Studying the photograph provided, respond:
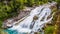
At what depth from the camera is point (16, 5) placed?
56.3 feet

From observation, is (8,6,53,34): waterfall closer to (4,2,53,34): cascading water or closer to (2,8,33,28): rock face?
(4,2,53,34): cascading water

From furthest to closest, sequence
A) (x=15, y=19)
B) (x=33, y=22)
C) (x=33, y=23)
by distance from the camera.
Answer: (x=15, y=19) < (x=33, y=22) < (x=33, y=23)

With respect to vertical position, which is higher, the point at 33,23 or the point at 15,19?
the point at 33,23

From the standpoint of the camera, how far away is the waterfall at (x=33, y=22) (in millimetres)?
13311

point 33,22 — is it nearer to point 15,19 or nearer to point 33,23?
point 33,23

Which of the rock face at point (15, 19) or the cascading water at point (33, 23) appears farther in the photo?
the rock face at point (15, 19)

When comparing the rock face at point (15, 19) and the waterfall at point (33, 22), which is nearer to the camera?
the waterfall at point (33, 22)

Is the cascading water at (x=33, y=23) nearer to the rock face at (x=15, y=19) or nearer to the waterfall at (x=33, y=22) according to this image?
the waterfall at (x=33, y=22)

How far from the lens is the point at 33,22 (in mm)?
14000

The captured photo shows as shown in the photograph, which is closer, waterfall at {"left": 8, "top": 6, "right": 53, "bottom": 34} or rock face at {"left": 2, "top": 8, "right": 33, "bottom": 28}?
waterfall at {"left": 8, "top": 6, "right": 53, "bottom": 34}

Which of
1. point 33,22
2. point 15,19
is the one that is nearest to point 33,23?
point 33,22

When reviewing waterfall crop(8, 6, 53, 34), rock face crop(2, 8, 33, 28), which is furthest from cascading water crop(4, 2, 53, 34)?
rock face crop(2, 8, 33, 28)

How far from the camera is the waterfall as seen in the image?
43.7 ft

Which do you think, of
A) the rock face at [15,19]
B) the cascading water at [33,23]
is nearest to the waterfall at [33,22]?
the cascading water at [33,23]
